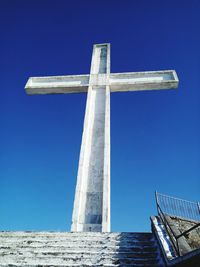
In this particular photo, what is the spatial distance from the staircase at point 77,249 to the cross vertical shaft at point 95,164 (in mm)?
1953

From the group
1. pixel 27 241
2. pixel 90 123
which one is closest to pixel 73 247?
pixel 27 241

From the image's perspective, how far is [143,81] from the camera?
11.5 metres

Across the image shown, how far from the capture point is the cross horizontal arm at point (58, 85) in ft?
38.7

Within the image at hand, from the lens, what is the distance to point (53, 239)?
5.80 metres

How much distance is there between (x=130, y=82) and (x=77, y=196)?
17.9ft

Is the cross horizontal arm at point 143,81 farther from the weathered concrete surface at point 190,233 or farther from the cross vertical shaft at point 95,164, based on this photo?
the weathered concrete surface at point 190,233

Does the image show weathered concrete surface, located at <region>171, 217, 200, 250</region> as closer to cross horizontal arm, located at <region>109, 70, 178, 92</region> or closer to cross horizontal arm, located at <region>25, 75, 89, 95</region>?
cross horizontal arm, located at <region>109, 70, 178, 92</region>

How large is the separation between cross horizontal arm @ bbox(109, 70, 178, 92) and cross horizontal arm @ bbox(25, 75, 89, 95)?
1251mm

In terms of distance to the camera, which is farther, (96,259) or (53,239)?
(53,239)

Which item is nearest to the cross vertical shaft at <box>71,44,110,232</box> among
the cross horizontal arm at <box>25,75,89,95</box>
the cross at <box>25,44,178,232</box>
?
the cross at <box>25,44,178,232</box>

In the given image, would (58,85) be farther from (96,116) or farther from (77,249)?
(77,249)

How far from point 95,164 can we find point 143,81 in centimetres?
424

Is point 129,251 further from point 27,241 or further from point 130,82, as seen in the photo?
point 130,82

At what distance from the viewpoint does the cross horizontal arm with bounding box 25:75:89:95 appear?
11797mm
